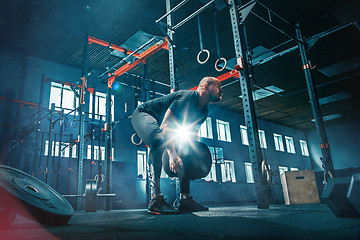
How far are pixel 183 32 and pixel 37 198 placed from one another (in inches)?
270

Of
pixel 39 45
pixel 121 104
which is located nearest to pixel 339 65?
pixel 121 104

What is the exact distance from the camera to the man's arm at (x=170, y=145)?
78.2 inches

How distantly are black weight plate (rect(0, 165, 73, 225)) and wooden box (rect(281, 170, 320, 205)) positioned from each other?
3612mm

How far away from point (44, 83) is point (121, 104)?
9.34ft

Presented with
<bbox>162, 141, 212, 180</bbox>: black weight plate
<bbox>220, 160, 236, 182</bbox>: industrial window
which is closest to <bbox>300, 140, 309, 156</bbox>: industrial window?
<bbox>220, 160, 236, 182</bbox>: industrial window

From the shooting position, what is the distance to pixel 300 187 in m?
4.11

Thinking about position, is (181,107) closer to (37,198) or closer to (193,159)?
(193,159)

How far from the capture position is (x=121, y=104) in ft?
32.8

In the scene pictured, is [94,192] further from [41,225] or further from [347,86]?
[347,86]

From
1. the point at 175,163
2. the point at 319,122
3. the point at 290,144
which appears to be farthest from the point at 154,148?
the point at 290,144

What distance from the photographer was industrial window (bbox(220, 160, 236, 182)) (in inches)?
495

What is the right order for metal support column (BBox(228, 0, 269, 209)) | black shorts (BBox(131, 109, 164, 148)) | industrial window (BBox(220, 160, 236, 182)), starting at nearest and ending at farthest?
black shorts (BBox(131, 109, 164, 148)) → metal support column (BBox(228, 0, 269, 209)) → industrial window (BBox(220, 160, 236, 182))

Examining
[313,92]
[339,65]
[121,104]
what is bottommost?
[313,92]

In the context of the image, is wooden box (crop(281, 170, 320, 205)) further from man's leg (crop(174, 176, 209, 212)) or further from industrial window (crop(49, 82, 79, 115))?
industrial window (crop(49, 82, 79, 115))
